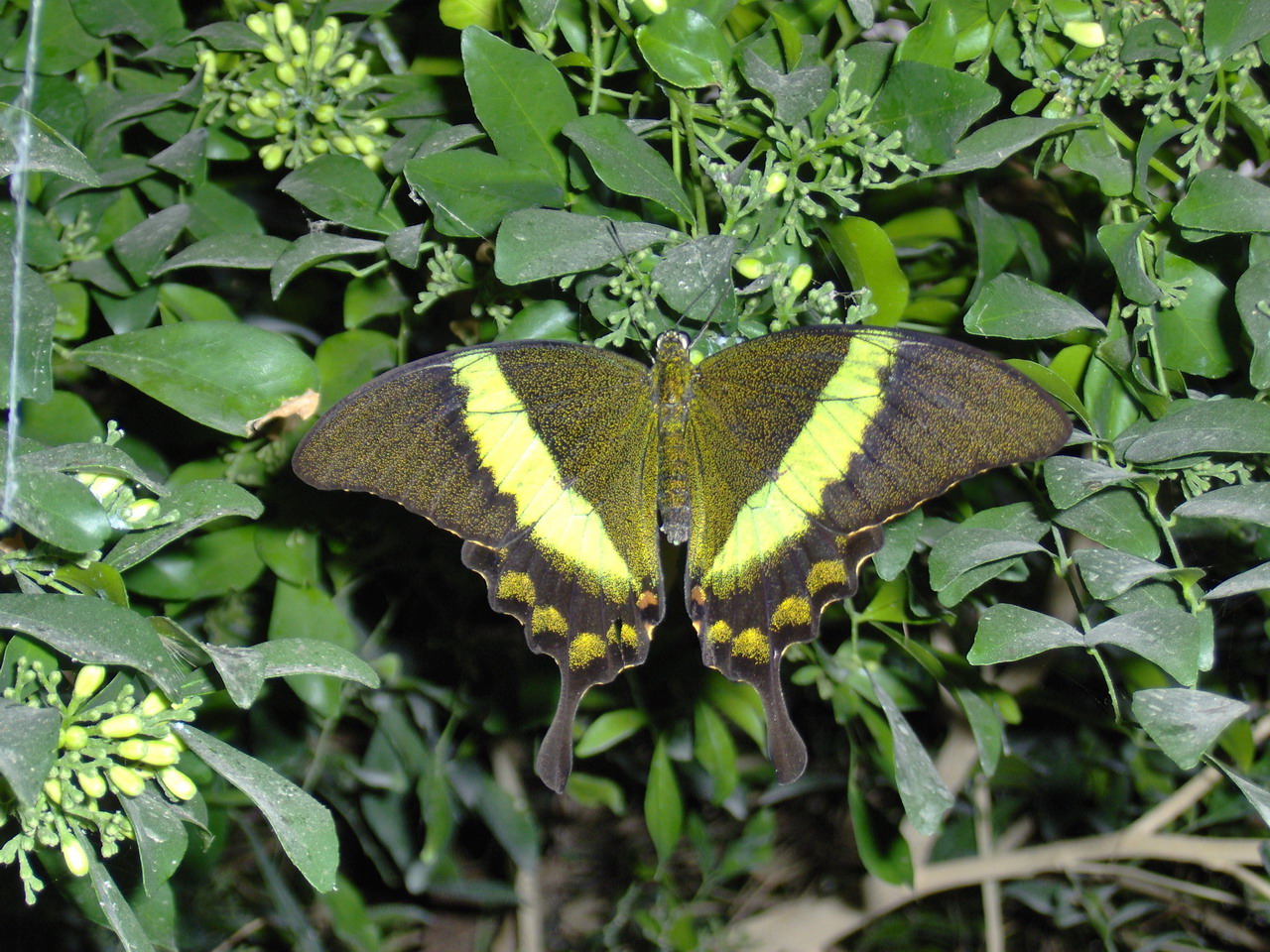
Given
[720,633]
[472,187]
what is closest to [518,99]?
[472,187]

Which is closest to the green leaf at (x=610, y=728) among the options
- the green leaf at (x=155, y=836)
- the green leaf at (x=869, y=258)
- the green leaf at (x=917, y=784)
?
the green leaf at (x=917, y=784)

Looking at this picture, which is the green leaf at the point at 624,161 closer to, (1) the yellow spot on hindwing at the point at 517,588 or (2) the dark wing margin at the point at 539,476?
(2) the dark wing margin at the point at 539,476

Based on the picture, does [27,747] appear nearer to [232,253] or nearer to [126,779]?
[126,779]

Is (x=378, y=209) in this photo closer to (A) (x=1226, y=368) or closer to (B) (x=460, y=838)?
(A) (x=1226, y=368)

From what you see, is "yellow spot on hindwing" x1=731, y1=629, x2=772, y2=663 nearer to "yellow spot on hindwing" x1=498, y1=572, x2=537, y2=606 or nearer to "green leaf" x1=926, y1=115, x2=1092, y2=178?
"yellow spot on hindwing" x1=498, y1=572, x2=537, y2=606

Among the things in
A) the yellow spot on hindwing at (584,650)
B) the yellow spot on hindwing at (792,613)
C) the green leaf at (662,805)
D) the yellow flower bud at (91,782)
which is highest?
the yellow flower bud at (91,782)

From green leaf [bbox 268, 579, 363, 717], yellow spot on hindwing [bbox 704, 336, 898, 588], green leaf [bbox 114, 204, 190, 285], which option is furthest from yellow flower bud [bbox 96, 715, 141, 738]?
yellow spot on hindwing [bbox 704, 336, 898, 588]
